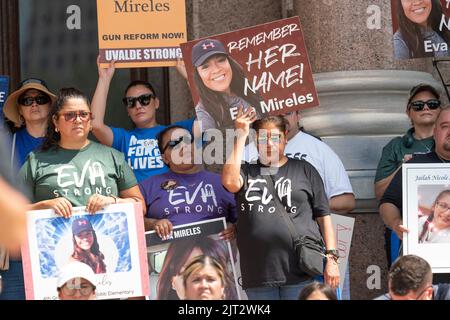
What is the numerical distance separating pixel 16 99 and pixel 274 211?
200 centimetres

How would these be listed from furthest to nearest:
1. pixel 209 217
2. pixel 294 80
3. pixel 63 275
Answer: pixel 294 80, pixel 209 217, pixel 63 275

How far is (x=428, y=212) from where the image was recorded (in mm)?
7031

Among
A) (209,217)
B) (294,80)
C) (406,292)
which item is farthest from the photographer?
(294,80)

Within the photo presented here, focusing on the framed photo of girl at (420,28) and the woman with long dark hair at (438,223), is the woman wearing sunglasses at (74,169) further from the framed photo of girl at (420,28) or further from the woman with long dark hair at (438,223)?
the framed photo of girl at (420,28)

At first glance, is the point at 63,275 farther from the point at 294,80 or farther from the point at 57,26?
the point at 57,26

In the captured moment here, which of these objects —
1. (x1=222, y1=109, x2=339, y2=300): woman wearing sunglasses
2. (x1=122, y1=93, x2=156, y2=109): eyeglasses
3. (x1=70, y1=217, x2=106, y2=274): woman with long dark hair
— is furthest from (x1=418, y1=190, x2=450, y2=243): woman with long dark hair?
(x1=122, y1=93, x2=156, y2=109): eyeglasses

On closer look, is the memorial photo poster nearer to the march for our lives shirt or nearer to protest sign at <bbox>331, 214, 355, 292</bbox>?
the march for our lives shirt

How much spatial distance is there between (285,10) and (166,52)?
84.6 inches

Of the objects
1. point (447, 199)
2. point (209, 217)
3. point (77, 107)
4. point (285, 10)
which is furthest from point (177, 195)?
point (285, 10)

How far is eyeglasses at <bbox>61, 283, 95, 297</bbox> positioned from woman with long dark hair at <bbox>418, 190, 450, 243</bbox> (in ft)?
6.73

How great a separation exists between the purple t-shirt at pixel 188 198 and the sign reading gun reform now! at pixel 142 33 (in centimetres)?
101

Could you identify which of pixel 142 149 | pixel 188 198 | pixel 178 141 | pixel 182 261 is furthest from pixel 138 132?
pixel 182 261

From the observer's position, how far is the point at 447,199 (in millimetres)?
7059

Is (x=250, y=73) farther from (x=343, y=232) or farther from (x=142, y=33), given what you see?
(x=343, y=232)
